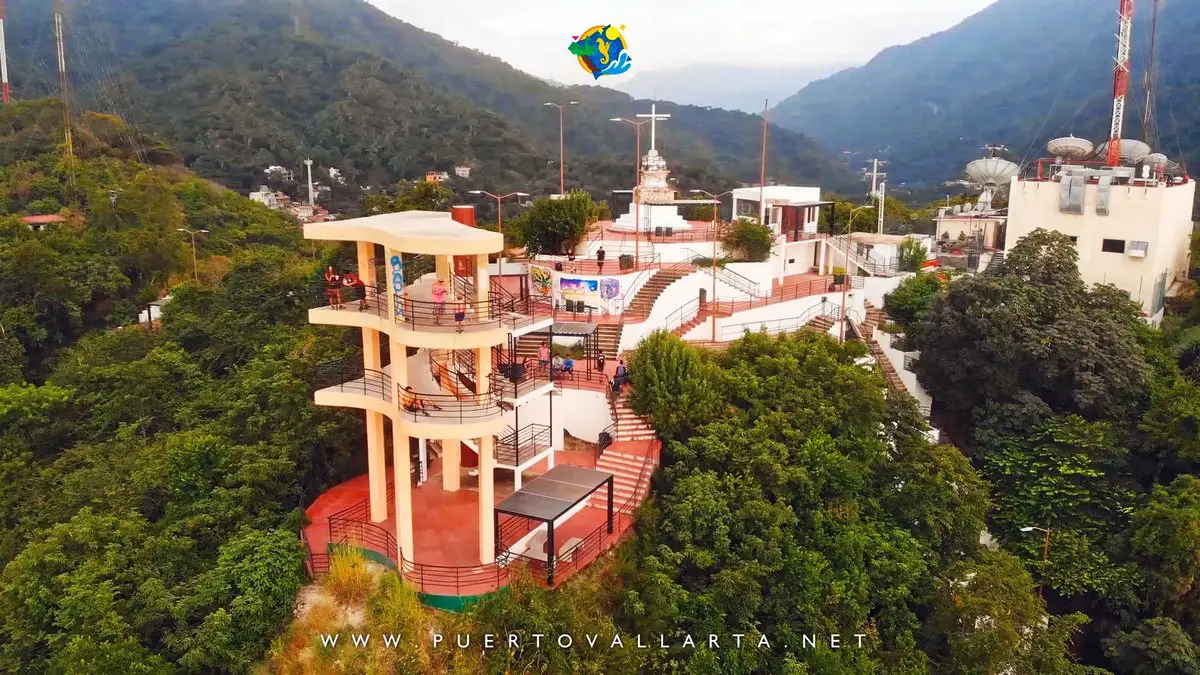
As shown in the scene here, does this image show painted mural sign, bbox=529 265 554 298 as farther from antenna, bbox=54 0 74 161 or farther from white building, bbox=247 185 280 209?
white building, bbox=247 185 280 209

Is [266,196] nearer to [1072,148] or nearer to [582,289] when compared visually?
[582,289]

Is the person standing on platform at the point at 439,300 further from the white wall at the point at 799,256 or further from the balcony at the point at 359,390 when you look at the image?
the white wall at the point at 799,256

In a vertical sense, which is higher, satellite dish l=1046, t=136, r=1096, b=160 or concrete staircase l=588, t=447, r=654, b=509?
satellite dish l=1046, t=136, r=1096, b=160

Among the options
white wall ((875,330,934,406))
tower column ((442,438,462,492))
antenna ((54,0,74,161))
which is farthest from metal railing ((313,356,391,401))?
antenna ((54,0,74,161))

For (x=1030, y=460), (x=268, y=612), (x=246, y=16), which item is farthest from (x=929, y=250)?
(x=246, y=16)

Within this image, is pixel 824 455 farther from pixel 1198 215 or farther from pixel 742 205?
pixel 1198 215

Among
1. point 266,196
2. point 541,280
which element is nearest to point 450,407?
point 541,280

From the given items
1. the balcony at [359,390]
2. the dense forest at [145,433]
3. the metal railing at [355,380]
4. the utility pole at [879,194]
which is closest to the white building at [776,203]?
the utility pole at [879,194]
